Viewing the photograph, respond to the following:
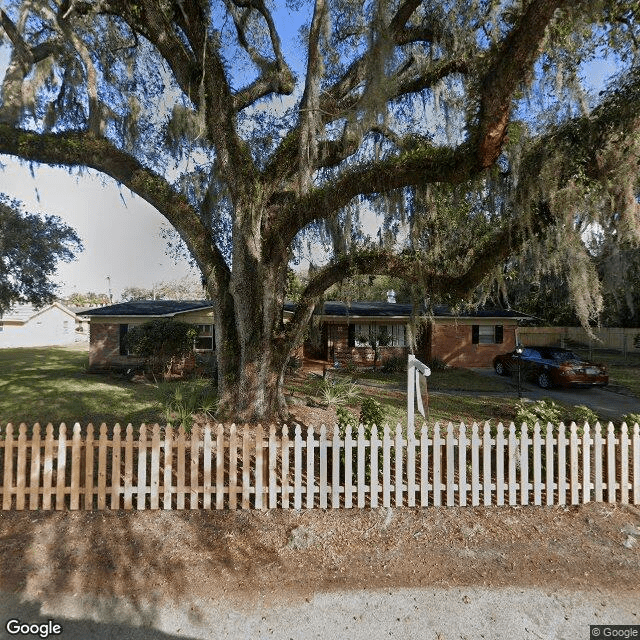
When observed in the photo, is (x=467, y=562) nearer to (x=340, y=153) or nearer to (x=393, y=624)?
(x=393, y=624)

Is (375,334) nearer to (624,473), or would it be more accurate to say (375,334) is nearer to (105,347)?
(105,347)

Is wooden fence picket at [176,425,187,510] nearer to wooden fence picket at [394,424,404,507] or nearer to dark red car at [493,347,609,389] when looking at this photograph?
wooden fence picket at [394,424,404,507]

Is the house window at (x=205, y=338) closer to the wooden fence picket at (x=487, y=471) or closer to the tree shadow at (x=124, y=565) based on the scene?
the tree shadow at (x=124, y=565)

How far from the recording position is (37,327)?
40.3 metres

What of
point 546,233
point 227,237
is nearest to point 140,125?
point 227,237

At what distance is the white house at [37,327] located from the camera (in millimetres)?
37594

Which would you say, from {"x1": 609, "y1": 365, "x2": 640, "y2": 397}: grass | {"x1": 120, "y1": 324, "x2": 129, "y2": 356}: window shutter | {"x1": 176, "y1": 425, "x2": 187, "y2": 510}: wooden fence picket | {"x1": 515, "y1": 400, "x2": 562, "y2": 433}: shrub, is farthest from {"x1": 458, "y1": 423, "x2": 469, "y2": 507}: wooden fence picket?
{"x1": 120, "y1": 324, "x2": 129, "y2": 356}: window shutter

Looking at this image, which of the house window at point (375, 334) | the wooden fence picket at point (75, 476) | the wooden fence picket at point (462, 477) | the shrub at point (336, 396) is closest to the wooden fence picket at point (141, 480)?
the wooden fence picket at point (75, 476)

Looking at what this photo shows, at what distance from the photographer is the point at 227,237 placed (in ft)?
35.7

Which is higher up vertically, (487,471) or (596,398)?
(487,471)

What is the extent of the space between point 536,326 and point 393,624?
33608 millimetres

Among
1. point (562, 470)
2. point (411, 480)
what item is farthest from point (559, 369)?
point (411, 480)

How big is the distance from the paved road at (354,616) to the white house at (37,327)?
41.1m

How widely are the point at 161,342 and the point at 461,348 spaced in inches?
528
